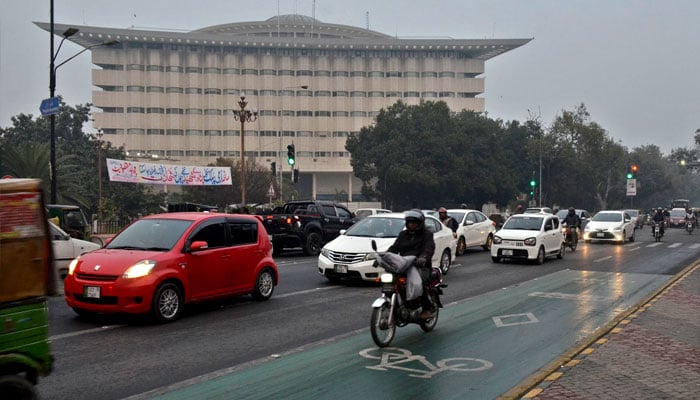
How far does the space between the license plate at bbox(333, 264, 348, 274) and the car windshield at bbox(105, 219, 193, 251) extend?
14.3 feet

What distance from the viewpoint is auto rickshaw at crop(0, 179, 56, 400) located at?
4656 mm

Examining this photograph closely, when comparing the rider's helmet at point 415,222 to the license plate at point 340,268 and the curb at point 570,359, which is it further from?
the license plate at point 340,268

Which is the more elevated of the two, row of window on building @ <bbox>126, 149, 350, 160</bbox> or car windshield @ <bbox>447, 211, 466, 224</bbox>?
row of window on building @ <bbox>126, 149, 350, 160</bbox>

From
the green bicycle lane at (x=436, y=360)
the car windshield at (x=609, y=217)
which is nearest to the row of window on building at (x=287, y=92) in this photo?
the car windshield at (x=609, y=217)

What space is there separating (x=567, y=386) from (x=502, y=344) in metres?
2.23

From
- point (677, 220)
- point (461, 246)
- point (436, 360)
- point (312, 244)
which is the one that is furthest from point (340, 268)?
point (677, 220)

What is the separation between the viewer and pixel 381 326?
8.22 metres

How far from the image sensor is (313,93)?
100625mm

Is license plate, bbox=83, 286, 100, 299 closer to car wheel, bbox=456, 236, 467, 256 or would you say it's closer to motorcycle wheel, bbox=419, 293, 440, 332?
motorcycle wheel, bbox=419, 293, 440, 332

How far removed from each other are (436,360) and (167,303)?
4432mm

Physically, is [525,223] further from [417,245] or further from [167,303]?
[167,303]

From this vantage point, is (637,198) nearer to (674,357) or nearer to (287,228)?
(287,228)

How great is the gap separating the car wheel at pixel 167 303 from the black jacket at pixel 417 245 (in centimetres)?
357

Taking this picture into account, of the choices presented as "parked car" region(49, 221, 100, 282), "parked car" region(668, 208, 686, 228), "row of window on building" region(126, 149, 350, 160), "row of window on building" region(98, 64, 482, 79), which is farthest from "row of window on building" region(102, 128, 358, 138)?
"parked car" region(49, 221, 100, 282)
